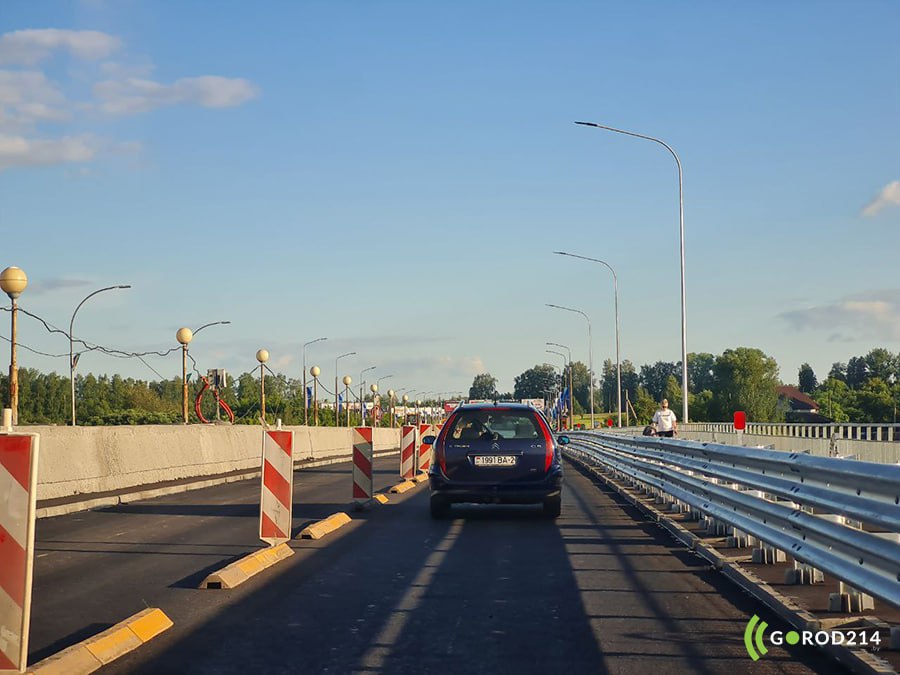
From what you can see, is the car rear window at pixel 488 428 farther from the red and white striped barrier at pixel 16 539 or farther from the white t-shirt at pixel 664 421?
the white t-shirt at pixel 664 421

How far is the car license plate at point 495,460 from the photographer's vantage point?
581 inches

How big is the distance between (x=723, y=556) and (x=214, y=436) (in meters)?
18.6

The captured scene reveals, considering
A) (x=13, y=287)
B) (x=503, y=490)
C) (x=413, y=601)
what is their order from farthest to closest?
(x=13, y=287)
(x=503, y=490)
(x=413, y=601)

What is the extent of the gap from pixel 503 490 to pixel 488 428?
137 centimetres

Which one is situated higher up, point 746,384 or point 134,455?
point 746,384

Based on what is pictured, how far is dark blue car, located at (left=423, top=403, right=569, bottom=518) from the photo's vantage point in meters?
14.8

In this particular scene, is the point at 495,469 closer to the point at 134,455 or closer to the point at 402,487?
the point at 402,487

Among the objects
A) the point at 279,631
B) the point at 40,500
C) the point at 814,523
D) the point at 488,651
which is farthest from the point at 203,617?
the point at 40,500

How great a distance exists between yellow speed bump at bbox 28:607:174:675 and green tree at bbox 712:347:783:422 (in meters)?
169

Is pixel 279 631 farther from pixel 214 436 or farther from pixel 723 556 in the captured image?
pixel 214 436

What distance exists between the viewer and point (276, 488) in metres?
11.0

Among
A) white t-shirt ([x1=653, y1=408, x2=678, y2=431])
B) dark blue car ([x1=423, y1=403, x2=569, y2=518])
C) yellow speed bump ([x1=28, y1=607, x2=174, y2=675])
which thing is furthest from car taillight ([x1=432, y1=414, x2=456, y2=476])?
white t-shirt ([x1=653, y1=408, x2=678, y2=431])

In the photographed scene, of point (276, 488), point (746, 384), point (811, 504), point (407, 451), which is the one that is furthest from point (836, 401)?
point (811, 504)

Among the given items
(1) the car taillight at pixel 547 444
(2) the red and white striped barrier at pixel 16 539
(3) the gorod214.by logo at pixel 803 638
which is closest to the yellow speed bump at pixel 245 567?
(2) the red and white striped barrier at pixel 16 539
